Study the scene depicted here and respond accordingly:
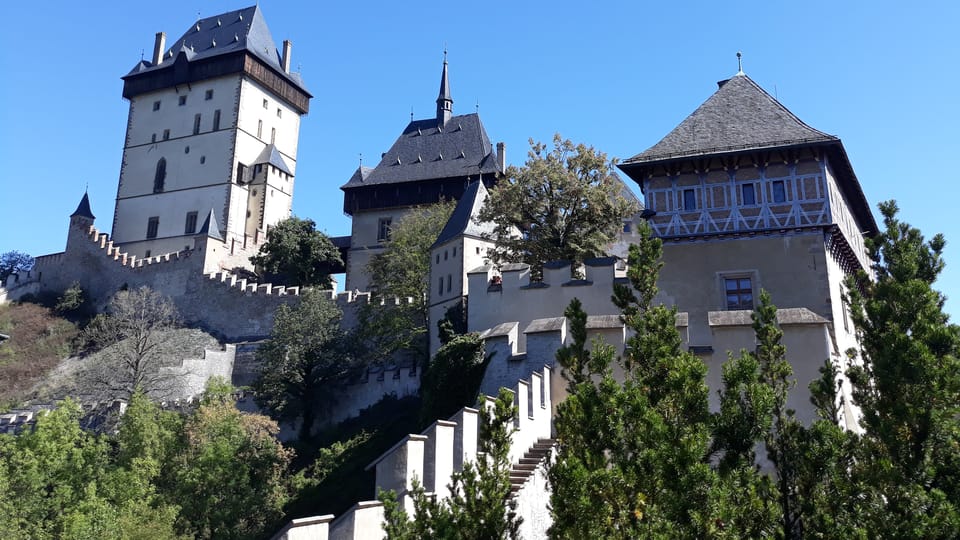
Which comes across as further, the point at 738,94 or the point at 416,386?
the point at 416,386

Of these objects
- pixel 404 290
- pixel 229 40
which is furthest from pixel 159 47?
pixel 404 290

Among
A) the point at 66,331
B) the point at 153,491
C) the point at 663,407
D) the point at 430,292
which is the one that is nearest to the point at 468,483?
the point at 663,407

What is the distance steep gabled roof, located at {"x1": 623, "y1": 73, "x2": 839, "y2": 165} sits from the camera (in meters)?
19.6

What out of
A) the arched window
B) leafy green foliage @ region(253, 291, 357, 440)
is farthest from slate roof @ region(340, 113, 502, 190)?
leafy green foliage @ region(253, 291, 357, 440)

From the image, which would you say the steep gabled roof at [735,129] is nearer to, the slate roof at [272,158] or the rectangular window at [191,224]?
the rectangular window at [191,224]

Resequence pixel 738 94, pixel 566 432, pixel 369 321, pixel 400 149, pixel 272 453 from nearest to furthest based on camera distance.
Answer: pixel 566 432 → pixel 738 94 → pixel 272 453 → pixel 369 321 → pixel 400 149

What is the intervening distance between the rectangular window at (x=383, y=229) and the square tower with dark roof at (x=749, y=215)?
31.3m

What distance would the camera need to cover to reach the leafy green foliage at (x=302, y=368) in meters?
31.7

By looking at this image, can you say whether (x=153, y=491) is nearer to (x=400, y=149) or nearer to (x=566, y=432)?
(x=566, y=432)

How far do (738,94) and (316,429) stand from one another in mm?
20265

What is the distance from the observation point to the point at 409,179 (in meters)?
51.4

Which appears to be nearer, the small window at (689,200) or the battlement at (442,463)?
the battlement at (442,463)

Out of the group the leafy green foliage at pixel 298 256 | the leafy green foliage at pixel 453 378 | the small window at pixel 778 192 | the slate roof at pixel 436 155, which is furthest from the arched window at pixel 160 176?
the small window at pixel 778 192

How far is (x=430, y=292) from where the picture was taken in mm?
32875
